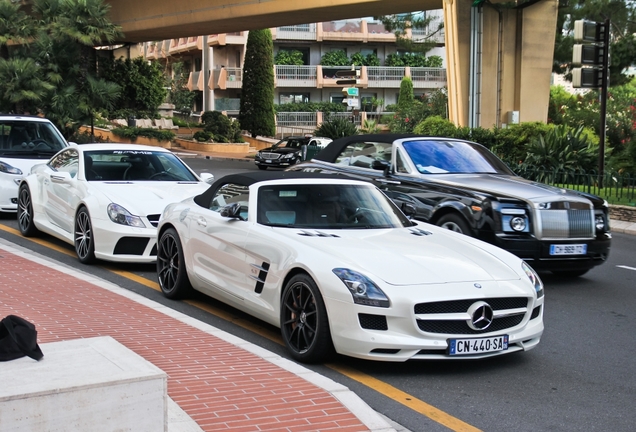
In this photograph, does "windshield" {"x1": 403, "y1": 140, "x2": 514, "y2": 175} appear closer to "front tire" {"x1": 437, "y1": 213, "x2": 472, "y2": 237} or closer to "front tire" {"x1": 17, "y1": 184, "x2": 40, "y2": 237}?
"front tire" {"x1": 437, "y1": 213, "x2": 472, "y2": 237}

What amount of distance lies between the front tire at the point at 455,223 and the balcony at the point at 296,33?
5503 centimetres

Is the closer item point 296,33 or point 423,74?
point 296,33

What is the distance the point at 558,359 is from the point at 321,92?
194ft

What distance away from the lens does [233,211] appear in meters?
7.79

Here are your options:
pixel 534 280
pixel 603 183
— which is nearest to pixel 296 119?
pixel 603 183

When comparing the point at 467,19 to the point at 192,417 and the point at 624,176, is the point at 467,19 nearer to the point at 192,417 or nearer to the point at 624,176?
the point at 624,176

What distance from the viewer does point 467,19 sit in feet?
96.9

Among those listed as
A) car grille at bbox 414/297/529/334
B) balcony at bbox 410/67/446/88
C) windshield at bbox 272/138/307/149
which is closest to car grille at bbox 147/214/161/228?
car grille at bbox 414/297/529/334

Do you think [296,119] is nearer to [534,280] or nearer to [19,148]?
[19,148]

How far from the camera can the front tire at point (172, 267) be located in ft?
28.2

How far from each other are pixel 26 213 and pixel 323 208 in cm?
667

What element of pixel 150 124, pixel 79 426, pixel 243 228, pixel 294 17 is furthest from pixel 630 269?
pixel 150 124

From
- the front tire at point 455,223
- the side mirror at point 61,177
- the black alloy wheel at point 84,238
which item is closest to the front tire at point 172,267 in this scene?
the black alloy wheel at point 84,238

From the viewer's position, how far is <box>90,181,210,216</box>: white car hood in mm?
10375
